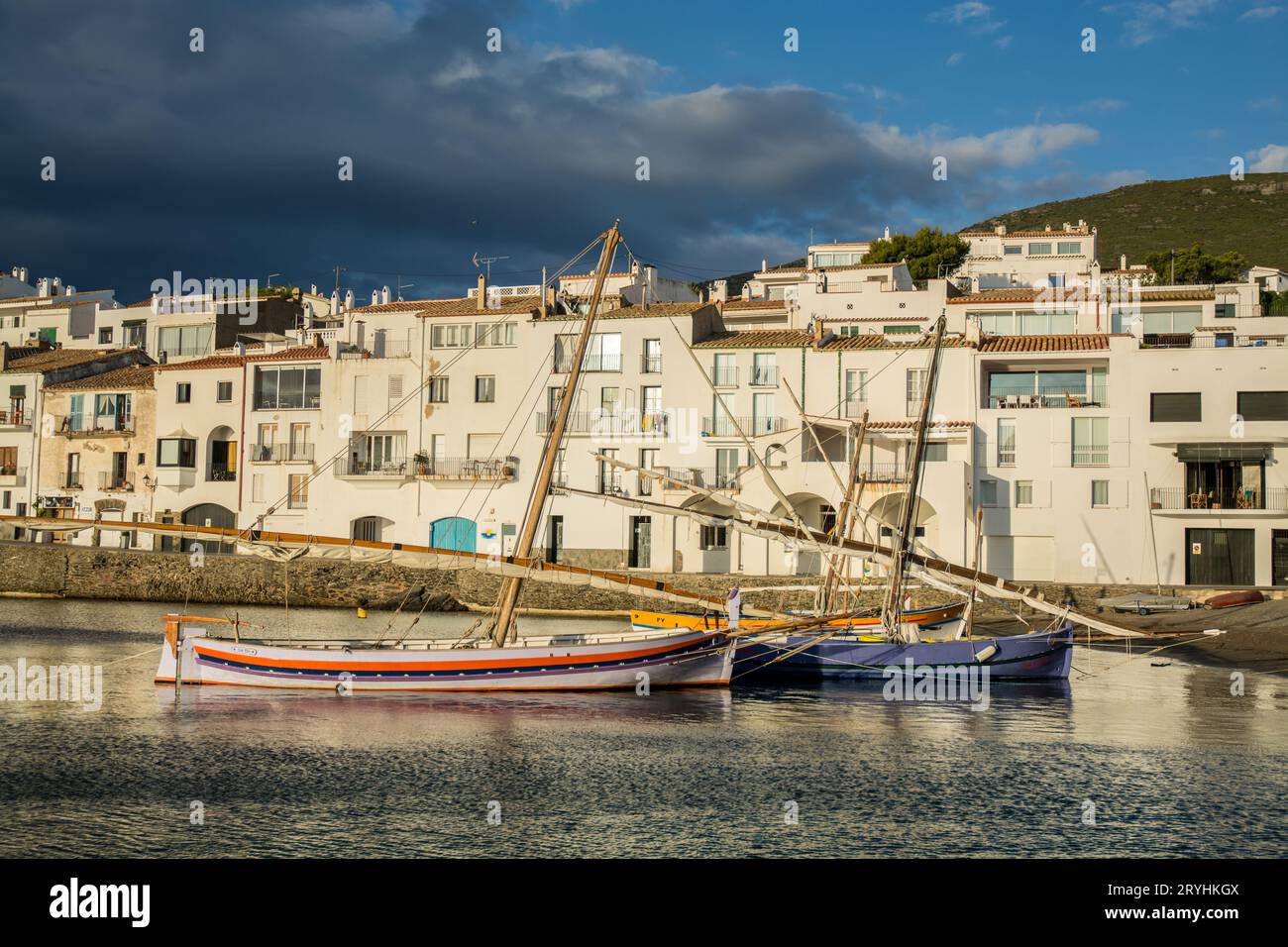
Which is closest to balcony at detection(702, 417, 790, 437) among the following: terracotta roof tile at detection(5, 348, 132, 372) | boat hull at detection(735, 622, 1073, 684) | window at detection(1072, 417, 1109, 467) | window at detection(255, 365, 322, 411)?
window at detection(1072, 417, 1109, 467)

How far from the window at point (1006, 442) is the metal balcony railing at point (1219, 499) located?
6.75m

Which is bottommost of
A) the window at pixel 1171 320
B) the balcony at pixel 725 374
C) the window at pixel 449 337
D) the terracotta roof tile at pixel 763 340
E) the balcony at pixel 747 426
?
the balcony at pixel 747 426

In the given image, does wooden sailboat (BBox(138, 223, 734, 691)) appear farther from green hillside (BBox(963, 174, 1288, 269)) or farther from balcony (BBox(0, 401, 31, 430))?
green hillside (BBox(963, 174, 1288, 269))

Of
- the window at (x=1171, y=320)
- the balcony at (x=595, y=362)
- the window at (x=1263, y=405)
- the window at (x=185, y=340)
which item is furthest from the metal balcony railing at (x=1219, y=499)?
the window at (x=185, y=340)

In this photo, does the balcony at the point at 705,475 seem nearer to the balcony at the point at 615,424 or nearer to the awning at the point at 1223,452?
the balcony at the point at 615,424

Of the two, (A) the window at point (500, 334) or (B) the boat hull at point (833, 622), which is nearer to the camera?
(B) the boat hull at point (833, 622)

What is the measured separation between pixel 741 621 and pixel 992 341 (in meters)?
27.1

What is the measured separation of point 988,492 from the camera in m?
64.4

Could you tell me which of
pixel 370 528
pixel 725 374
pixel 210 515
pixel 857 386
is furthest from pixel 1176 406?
pixel 210 515

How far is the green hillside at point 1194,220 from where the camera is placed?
161500mm

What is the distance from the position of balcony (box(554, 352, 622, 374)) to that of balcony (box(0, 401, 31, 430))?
36.1 metres

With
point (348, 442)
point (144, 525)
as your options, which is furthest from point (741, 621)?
point (348, 442)

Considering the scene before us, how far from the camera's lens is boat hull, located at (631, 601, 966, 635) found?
46.0 meters

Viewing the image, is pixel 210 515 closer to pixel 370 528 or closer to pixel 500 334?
pixel 370 528
